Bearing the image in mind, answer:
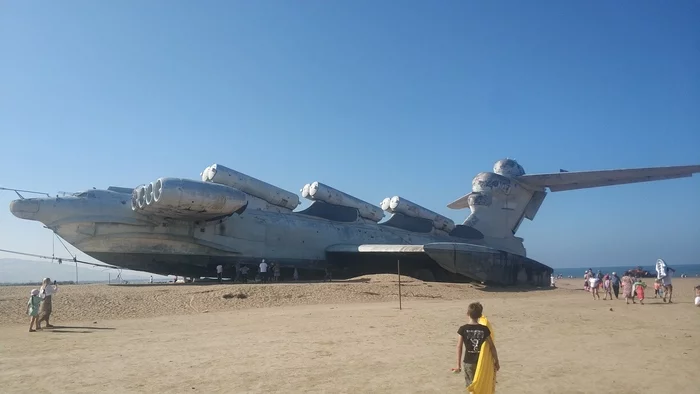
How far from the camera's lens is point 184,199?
2100 cm

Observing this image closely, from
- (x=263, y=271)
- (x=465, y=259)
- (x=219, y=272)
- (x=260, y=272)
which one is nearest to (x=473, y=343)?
(x=465, y=259)

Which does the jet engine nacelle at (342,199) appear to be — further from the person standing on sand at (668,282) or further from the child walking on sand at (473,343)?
the child walking on sand at (473,343)

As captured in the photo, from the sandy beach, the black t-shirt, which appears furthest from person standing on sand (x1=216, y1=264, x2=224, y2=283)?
the black t-shirt

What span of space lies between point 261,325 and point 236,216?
48.3 ft

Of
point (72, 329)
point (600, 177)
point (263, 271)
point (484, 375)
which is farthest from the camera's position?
point (600, 177)

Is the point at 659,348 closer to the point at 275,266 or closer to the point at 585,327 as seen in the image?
the point at 585,327

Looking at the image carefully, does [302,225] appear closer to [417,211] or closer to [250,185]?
[250,185]

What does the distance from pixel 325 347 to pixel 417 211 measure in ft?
87.7

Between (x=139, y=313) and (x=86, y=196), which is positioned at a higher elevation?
(x=86, y=196)

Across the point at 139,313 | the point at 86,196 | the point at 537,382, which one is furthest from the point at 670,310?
the point at 86,196

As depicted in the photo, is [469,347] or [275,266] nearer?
[469,347]

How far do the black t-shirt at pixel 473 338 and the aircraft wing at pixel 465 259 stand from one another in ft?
63.5

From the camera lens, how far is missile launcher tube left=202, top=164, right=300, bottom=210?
25000 millimetres

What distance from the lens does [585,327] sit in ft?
36.4
